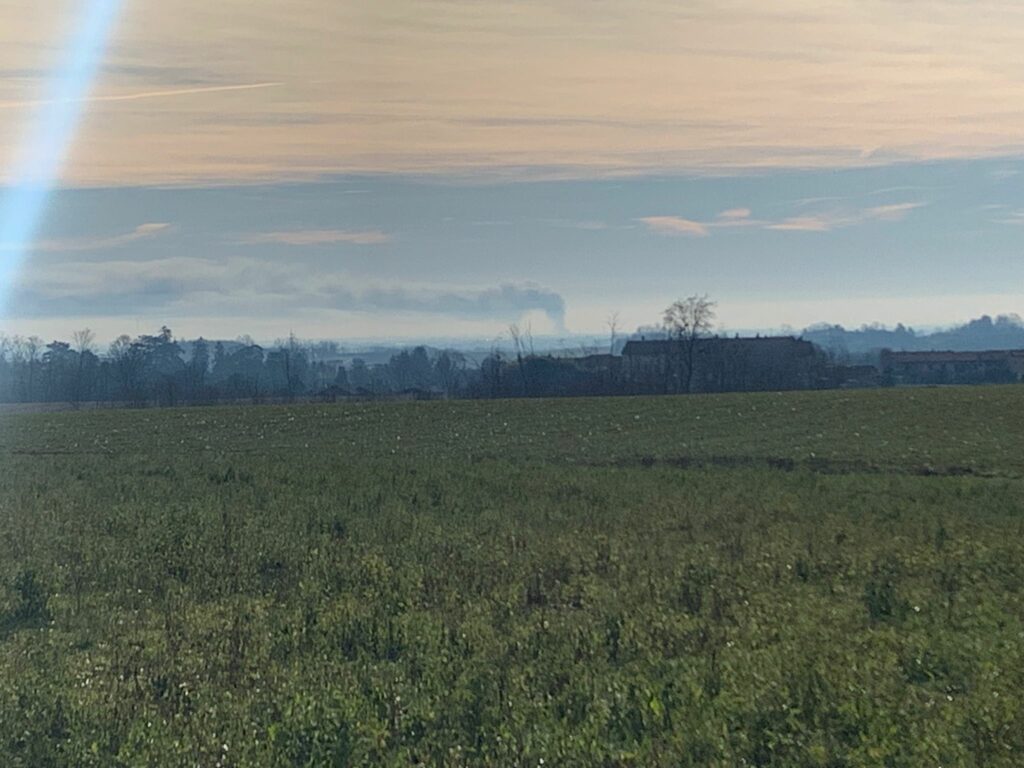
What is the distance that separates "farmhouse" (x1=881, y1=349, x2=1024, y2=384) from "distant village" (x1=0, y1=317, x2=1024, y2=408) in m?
0.18

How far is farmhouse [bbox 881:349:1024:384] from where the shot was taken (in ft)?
399

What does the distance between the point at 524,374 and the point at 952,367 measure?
58.4 m

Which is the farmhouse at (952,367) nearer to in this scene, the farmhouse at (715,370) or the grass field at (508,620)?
the farmhouse at (715,370)

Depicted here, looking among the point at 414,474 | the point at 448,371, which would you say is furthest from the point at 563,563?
the point at 448,371

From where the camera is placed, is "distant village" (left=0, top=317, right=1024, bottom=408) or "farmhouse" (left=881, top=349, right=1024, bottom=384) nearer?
"distant village" (left=0, top=317, right=1024, bottom=408)

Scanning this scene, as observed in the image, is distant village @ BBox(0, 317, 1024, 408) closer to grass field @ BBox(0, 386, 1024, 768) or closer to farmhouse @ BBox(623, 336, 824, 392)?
farmhouse @ BBox(623, 336, 824, 392)

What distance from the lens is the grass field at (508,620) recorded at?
25.7 ft

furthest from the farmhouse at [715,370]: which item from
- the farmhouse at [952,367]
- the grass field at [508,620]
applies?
the grass field at [508,620]

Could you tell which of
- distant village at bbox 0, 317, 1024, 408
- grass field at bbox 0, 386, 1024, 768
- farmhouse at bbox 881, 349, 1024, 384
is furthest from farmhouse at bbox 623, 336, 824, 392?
grass field at bbox 0, 386, 1024, 768

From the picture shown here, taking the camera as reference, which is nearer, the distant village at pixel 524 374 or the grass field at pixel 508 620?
the grass field at pixel 508 620

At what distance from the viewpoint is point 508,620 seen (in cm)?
1117

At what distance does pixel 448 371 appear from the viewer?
13662cm

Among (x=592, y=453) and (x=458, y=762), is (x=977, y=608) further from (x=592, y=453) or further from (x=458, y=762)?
(x=592, y=453)

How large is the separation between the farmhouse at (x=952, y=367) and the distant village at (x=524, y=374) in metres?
0.18
